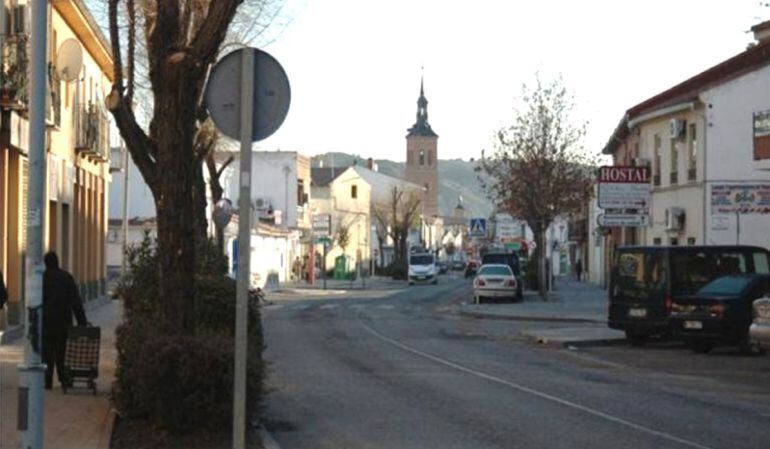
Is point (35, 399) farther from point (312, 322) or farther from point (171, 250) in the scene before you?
point (312, 322)

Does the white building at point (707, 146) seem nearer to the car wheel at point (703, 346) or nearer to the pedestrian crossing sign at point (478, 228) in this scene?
the car wheel at point (703, 346)

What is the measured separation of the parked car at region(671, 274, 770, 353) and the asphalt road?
585mm

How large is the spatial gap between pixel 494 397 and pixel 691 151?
27527 millimetres

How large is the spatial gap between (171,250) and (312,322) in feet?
73.9

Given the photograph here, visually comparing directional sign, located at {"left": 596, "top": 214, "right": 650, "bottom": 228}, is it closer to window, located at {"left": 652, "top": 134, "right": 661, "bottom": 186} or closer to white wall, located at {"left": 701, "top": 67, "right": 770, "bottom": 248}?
white wall, located at {"left": 701, "top": 67, "right": 770, "bottom": 248}

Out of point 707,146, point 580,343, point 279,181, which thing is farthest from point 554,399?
point 279,181

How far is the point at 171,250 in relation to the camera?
1328cm

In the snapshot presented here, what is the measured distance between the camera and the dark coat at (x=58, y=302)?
631 inches


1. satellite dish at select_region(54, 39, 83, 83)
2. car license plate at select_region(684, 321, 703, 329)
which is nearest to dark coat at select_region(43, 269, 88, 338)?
satellite dish at select_region(54, 39, 83, 83)

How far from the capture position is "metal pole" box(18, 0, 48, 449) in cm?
983

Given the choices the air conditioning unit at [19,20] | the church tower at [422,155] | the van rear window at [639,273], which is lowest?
the van rear window at [639,273]

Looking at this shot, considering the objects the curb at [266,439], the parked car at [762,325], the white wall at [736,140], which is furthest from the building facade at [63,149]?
the white wall at [736,140]

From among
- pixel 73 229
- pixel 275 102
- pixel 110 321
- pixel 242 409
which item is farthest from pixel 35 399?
pixel 73 229

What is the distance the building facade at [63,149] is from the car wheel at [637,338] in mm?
12490
